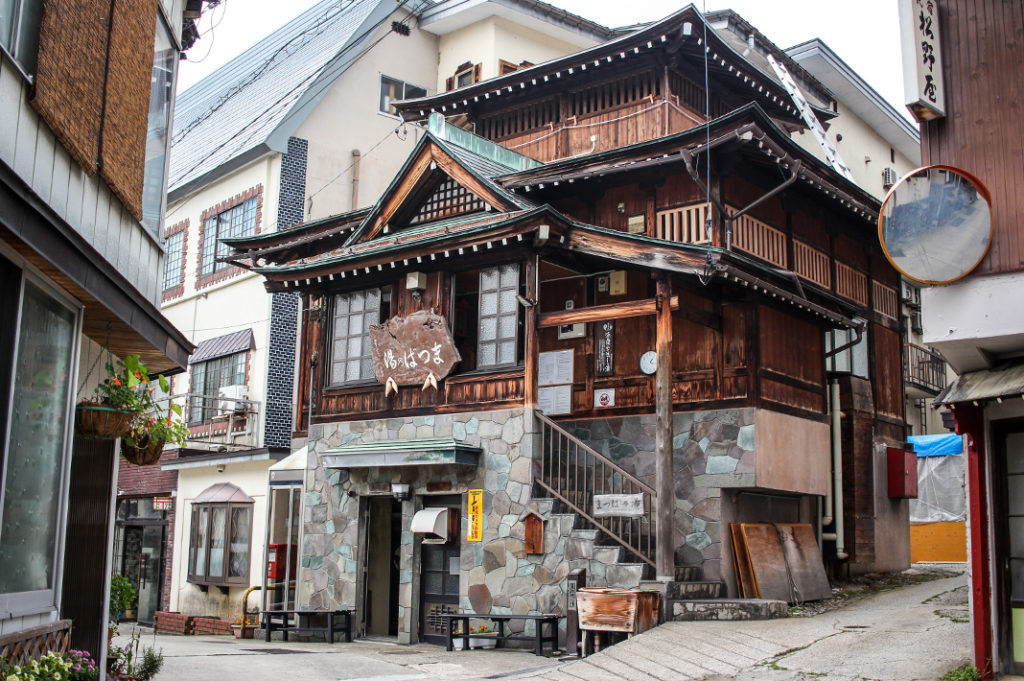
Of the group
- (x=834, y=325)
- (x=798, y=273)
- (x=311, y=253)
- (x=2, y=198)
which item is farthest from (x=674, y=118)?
(x=2, y=198)

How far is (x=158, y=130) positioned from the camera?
455 inches

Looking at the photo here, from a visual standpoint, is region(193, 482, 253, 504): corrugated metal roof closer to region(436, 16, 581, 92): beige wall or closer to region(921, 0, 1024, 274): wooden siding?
region(436, 16, 581, 92): beige wall

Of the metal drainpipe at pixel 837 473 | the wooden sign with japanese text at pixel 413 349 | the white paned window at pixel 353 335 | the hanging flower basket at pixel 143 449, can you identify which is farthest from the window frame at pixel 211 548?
the hanging flower basket at pixel 143 449

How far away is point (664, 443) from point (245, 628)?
10.5m

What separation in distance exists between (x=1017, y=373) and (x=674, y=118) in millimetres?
10819

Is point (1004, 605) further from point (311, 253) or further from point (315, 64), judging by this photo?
point (315, 64)

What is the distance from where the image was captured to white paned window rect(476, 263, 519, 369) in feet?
55.2

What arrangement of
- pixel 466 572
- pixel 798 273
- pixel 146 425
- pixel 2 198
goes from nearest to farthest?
pixel 2 198 < pixel 146 425 < pixel 466 572 < pixel 798 273

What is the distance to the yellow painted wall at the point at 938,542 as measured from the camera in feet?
83.3

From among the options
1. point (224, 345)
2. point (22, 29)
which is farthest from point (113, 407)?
point (224, 345)

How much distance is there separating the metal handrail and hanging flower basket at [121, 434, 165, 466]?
673 cm

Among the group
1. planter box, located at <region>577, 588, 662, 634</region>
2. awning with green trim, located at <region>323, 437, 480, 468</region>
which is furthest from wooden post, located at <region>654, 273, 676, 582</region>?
awning with green trim, located at <region>323, 437, 480, 468</region>

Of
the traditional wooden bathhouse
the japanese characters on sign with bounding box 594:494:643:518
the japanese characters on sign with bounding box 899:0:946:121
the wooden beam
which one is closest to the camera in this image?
the japanese characters on sign with bounding box 899:0:946:121

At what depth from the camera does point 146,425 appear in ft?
32.2
